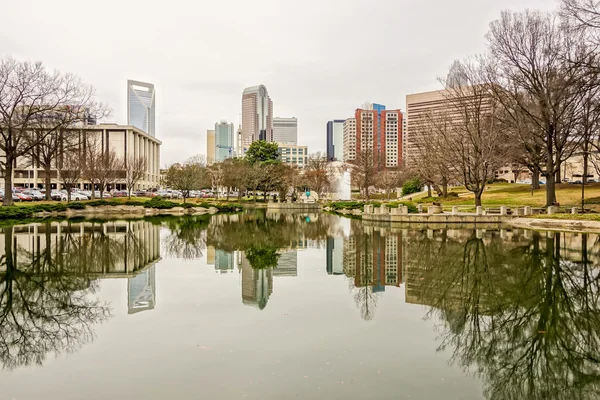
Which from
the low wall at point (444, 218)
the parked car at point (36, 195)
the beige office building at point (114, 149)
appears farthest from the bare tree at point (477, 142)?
the beige office building at point (114, 149)

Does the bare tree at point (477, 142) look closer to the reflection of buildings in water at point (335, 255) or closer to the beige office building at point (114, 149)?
the reflection of buildings in water at point (335, 255)

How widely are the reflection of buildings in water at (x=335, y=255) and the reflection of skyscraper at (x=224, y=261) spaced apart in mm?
3411

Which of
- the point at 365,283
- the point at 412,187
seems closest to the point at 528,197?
the point at 412,187

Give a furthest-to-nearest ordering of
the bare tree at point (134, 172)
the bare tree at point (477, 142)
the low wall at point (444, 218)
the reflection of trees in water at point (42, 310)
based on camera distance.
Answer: the bare tree at point (134, 172) → the bare tree at point (477, 142) → the low wall at point (444, 218) → the reflection of trees in water at point (42, 310)

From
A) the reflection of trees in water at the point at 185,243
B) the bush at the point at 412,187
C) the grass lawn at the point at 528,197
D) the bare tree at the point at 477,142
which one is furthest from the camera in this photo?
the bush at the point at 412,187

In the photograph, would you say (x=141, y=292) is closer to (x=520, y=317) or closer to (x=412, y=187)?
(x=520, y=317)

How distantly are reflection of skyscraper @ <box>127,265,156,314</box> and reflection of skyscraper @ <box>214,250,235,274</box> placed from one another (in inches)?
86.1

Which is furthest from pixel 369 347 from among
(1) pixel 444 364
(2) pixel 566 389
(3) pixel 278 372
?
(2) pixel 566 389

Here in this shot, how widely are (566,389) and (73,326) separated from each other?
828cm

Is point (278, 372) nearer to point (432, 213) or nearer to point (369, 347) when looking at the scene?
point (369, 347)

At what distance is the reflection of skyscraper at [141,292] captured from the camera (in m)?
9.82

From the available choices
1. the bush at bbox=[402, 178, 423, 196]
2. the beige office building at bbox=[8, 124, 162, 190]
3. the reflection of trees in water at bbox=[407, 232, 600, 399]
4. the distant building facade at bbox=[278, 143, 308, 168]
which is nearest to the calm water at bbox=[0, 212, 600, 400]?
the reflection of trees in water at bbox=[407, 232, 600, 399]

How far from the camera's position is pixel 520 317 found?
8852mm

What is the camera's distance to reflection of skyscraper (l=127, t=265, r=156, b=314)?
9820 millimetres
